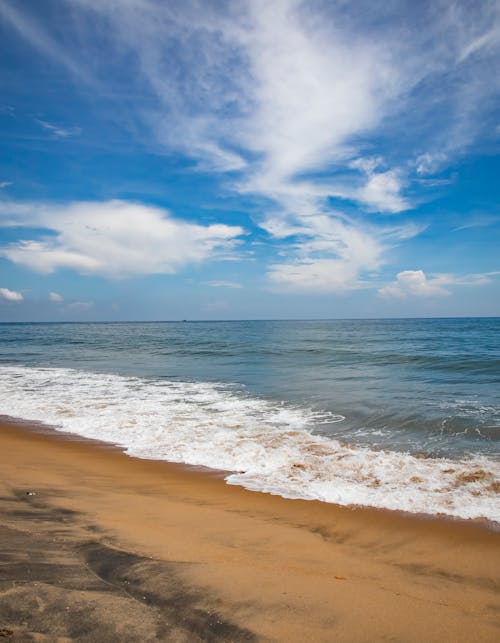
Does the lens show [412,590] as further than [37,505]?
No

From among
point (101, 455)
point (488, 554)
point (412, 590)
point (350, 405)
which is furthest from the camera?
point (350, 405)

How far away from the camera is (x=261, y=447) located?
706 cm

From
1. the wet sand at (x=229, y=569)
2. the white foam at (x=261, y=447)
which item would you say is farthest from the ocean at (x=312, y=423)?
the wet sand at (x=229, y=569)

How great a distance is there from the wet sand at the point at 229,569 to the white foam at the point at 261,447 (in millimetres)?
559

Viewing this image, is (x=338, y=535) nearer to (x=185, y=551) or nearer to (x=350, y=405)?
(x=185, y=551)

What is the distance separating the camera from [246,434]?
26.0 feet

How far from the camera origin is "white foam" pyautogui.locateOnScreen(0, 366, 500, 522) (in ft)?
16.5

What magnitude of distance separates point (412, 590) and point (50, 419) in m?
9.35

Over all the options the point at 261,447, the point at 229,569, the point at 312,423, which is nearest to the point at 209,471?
the point at 261,447

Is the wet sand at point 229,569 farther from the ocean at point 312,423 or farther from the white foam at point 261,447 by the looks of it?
the ocean at point 312,423


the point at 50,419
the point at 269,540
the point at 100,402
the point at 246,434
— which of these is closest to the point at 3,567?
the point at 269,540

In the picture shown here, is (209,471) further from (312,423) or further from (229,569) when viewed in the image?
(312,423)

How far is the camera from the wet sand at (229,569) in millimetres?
2377

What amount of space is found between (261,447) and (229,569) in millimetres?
4003
